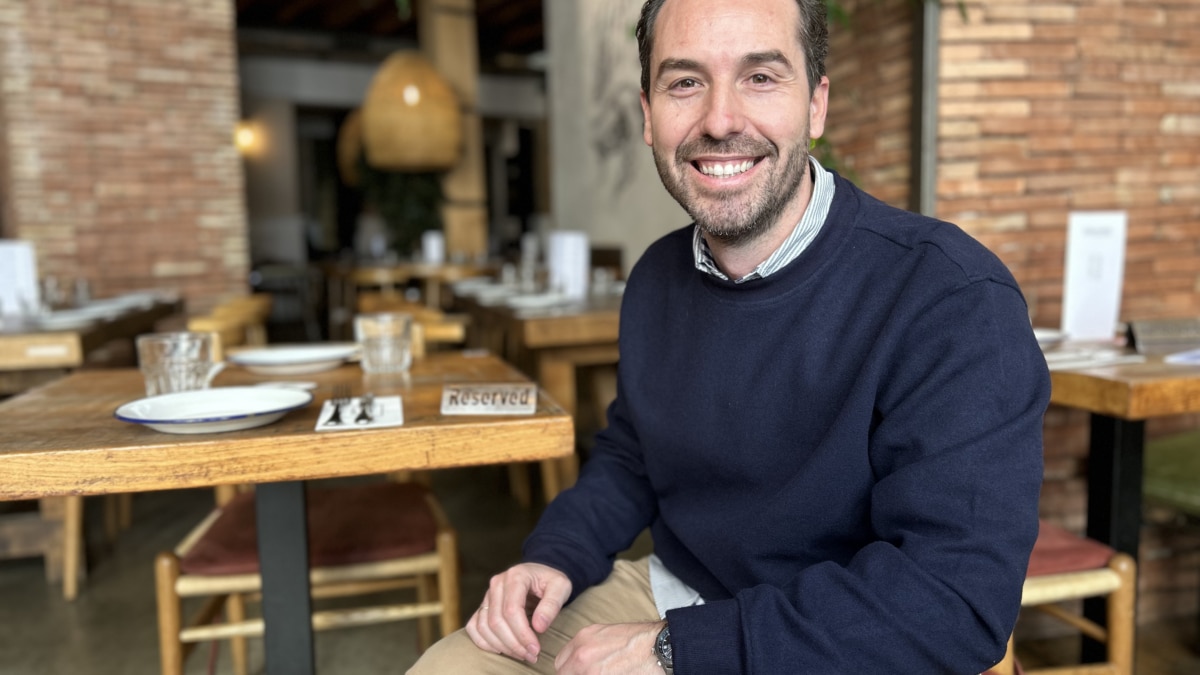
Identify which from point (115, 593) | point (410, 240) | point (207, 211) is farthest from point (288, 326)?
point (115, 593)

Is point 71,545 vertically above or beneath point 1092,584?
beneath

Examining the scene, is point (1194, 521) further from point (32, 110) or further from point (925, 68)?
point (32, 110)

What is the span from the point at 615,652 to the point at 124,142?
5.14 meters

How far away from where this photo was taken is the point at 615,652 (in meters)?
0.98

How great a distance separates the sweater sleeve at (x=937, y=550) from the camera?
0.90 meters

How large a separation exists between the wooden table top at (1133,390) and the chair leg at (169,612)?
1.63 m

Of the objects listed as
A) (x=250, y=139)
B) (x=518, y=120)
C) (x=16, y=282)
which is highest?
(x=518, y=120)

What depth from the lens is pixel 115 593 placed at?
9.45 feet

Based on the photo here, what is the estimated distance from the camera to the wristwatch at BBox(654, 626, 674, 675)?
958mm

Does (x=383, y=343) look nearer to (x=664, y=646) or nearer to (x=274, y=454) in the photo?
(x=274, y=454)

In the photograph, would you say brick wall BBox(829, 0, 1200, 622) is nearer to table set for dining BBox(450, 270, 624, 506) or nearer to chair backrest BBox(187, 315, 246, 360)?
table set for dining BBox(450, 270, 624, 506)

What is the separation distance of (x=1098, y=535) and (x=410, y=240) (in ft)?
25.3

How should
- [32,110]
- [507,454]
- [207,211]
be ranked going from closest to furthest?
[507,454] < [32,110] < [207,211]

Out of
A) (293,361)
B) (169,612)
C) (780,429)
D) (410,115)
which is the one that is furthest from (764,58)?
(410,115)
